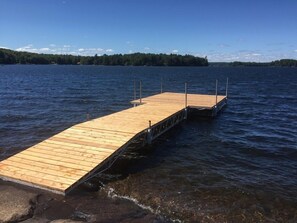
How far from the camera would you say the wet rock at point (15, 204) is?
25.5 ft

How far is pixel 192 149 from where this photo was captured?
50.1 feet

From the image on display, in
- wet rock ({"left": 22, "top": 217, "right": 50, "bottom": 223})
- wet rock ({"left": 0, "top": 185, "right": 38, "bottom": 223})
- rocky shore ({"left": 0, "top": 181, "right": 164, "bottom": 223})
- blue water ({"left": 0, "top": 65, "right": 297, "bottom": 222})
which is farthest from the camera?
blue water ({"left": 0, "top": 65, "right": 297, "bottom": 222})

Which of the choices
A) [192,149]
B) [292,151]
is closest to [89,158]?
[192,149]

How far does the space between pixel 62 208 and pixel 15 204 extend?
1258mm

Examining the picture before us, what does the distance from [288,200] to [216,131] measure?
375 inches

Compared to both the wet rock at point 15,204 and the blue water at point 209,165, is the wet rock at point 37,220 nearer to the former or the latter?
the wet rock at point 15,204

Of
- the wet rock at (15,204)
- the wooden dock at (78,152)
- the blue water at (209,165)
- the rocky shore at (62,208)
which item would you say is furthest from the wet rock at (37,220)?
the blue water at (209,165)

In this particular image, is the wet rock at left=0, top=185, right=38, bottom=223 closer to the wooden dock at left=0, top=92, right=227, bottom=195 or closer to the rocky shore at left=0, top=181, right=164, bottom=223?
the rocky shore at left=0, top=181, right=164, bottom=223

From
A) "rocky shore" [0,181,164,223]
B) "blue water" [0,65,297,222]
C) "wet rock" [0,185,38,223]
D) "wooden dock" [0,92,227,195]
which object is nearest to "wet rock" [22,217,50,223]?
"rocky shore" [0,181,164,223]

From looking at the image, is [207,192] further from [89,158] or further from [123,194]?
[89,158]

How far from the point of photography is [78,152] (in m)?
11.2

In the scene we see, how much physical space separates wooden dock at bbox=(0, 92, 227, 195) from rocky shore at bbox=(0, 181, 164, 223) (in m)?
0.31

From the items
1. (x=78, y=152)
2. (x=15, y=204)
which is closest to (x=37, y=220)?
(x=15, y=204)

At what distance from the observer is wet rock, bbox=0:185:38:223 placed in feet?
25.5
